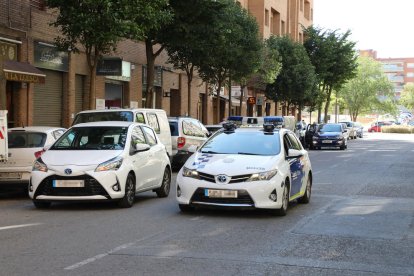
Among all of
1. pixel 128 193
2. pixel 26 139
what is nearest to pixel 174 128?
pixel 26 139

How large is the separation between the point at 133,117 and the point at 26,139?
319cm

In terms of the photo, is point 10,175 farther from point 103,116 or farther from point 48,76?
point 48,76

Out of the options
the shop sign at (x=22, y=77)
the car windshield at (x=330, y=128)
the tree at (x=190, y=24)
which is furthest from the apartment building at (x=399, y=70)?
the shop sign at (x=22, y=77)

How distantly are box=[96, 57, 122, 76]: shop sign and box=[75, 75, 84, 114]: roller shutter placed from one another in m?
1.17

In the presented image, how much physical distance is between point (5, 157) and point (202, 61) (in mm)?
17304

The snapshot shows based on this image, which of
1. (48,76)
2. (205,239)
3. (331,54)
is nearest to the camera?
(205,239)

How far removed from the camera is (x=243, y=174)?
31.8 ft

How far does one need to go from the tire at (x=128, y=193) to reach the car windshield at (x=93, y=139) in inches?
23.2

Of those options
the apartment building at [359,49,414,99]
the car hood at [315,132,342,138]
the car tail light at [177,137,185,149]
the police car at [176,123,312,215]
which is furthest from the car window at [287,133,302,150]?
the apartment building at [359,49,414,99]

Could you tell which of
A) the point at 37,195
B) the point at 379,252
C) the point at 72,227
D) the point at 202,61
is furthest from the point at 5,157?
the point at 202,61

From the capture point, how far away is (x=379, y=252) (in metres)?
7.55

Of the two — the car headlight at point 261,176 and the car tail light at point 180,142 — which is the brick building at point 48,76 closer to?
the car tail light at point 180,142

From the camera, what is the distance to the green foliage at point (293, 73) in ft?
155

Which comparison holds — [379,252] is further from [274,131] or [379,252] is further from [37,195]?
[37,195]
